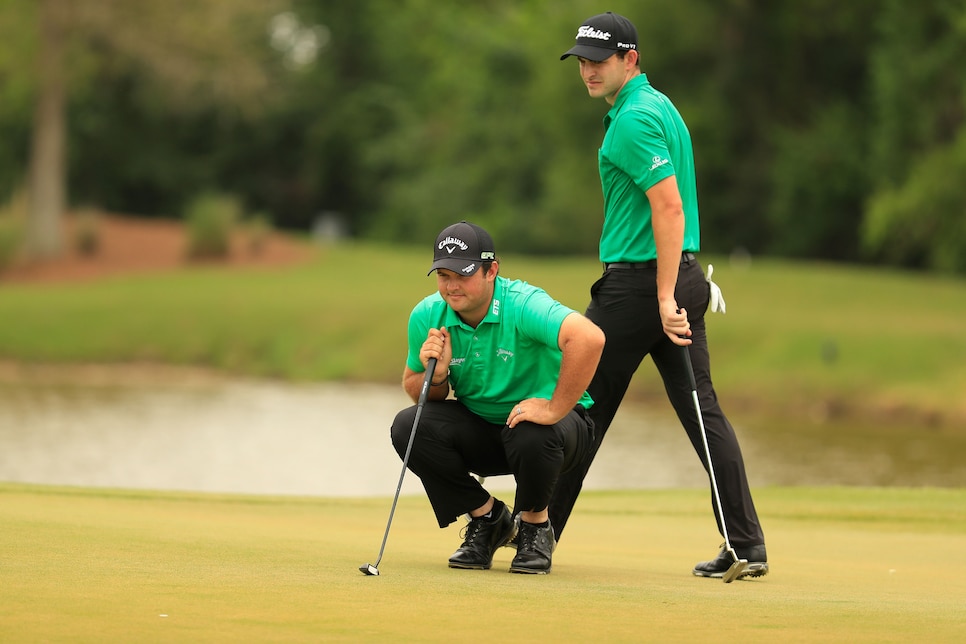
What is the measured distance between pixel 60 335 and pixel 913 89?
1789 cm

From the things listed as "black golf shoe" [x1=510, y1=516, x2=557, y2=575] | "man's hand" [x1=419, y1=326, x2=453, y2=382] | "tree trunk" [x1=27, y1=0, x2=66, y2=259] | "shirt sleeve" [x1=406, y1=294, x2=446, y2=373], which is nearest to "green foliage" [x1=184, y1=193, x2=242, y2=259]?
"tree trunk" [x1=27, y1=0, x2=66, y2=259]

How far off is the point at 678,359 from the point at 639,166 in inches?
32.0

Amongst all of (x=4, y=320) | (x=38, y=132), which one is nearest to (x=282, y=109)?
(x=38, y=132)

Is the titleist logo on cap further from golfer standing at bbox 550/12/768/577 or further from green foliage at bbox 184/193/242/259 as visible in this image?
green foliage at bbox 184/193/242/259

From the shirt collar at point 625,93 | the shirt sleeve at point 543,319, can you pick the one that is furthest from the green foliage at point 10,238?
the shirt sleeve at point 543,319

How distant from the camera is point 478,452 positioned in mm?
5965

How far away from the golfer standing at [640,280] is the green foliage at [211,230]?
1241 inches

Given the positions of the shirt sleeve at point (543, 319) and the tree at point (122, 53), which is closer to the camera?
the shirt sleeve at point (543, 319)

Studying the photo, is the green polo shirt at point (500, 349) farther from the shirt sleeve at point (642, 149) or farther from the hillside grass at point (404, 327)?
the hillside grass at point (404, 327)

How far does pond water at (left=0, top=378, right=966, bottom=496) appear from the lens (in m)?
16.0

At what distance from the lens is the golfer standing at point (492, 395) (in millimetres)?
5656

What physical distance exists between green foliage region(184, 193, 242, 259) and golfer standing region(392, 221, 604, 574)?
3155 centimetres

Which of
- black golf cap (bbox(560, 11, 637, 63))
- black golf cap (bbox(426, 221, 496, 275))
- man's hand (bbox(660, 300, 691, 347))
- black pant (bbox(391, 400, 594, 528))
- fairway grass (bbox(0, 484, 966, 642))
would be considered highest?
black golf cap (bbox(560, 11, 637, 63))

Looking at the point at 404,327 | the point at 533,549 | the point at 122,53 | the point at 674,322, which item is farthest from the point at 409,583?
the point at 122,53
